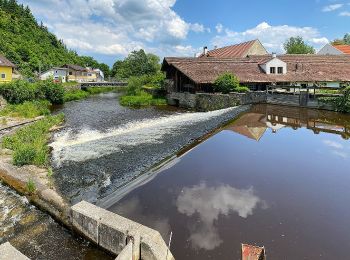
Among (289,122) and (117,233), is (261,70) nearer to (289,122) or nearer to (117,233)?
(289,122)

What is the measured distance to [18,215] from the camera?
8.25 meters

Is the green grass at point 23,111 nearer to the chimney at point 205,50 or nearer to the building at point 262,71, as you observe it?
the building at point 262,71

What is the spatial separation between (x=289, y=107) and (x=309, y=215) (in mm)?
22799

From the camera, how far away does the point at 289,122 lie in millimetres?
21797

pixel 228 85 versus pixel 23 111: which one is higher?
pixel 228 85

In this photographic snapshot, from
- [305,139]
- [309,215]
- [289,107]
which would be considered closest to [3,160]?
[309,215]

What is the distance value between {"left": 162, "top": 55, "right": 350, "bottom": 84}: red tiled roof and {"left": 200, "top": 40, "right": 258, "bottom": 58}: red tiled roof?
6463mm

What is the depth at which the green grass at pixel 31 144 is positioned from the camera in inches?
482

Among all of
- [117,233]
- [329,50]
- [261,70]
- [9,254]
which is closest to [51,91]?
[261,70]

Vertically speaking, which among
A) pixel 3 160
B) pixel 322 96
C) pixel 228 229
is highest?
pixel 322 96

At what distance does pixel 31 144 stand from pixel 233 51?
43.9 metres

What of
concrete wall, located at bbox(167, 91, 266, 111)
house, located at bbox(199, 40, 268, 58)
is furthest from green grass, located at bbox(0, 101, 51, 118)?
house, located at bbox(199, 40, 268, 58)

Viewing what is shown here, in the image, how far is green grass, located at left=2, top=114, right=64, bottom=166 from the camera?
12242mm

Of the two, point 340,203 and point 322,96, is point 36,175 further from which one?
point 322,96
